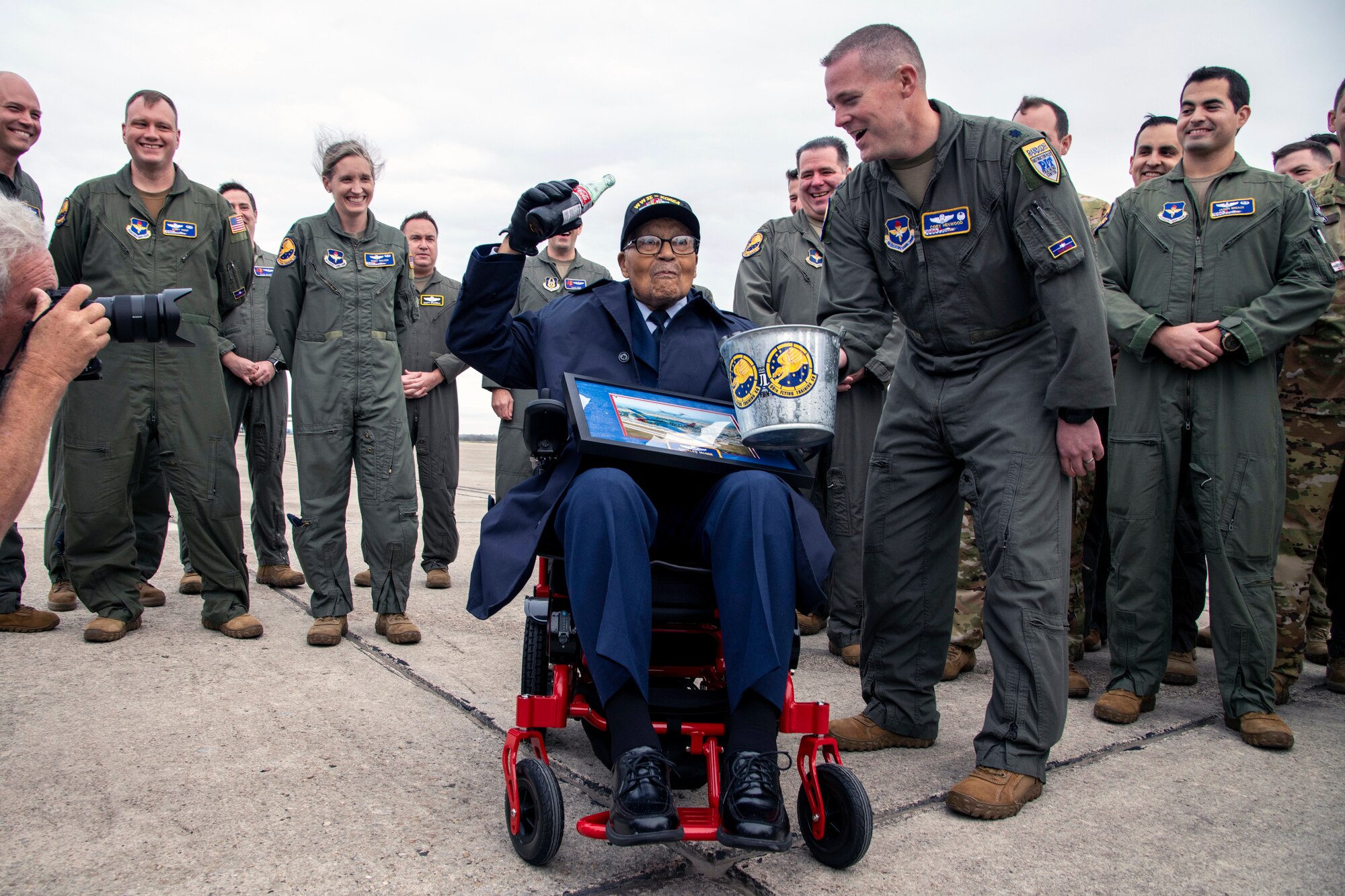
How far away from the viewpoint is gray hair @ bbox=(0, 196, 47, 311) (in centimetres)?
187

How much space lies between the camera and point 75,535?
12.4 ft

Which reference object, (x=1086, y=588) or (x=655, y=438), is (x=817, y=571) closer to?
(x=655, y=438)

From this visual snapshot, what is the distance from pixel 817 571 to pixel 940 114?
1.44m

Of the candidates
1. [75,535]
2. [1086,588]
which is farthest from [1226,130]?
[75,535]

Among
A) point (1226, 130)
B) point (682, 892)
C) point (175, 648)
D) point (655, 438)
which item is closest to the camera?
point (682, 892)

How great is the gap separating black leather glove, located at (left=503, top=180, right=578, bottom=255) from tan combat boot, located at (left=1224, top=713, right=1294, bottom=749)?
260 cm

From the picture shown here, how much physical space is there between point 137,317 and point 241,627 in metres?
2.03

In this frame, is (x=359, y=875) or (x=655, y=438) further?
(x=655, y=438)

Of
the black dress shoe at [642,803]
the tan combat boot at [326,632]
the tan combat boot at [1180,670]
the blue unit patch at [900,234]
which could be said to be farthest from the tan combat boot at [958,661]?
the tan combat boot at [326,632]

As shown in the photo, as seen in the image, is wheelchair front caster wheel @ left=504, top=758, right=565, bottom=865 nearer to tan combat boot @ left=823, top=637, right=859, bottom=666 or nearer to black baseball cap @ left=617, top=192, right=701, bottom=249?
black baseball cap @ left=617, top=192, right=701, bottom=249

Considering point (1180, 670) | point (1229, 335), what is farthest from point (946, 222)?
point (1180, 670)

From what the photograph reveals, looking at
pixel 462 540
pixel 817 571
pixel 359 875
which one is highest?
pixel 817 571

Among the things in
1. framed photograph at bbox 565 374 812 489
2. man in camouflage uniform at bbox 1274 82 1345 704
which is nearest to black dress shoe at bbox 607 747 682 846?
framed photograph at bbox 565 374 812 489

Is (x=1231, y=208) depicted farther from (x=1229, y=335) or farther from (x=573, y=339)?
(x=573, y=339)
